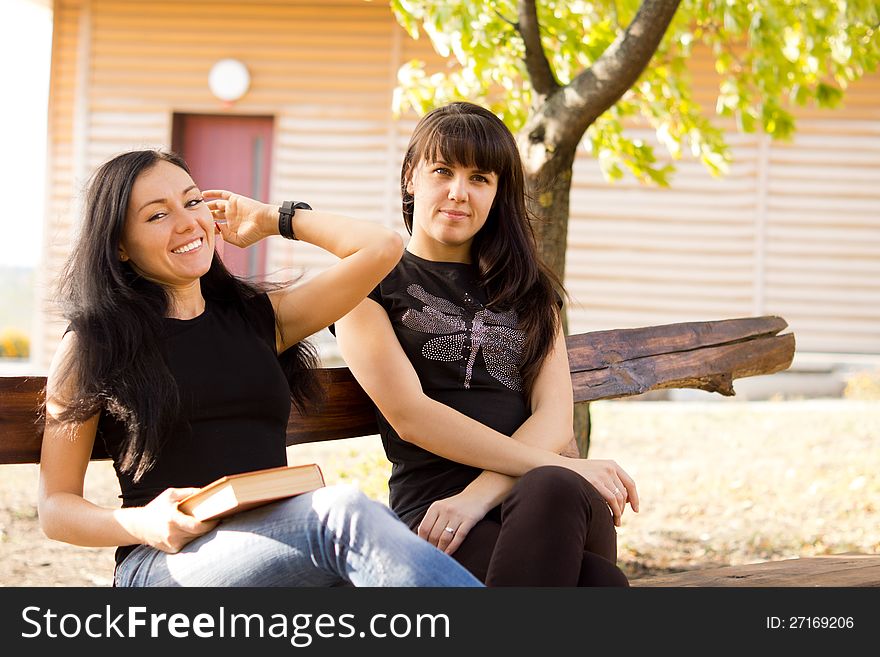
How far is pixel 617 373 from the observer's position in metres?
3.73

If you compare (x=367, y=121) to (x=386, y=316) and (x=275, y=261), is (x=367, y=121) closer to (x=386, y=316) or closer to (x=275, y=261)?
(x=275, y=261)

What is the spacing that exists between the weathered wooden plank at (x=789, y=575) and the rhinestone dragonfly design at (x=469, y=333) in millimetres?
714

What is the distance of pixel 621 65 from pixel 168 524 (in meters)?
2.64

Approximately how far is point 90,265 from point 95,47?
8.28 metres

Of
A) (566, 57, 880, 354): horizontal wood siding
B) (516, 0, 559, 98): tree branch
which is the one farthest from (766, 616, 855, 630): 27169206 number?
(566, 57, 880, 354): horizontal wood siding

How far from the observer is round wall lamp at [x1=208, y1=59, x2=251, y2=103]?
977 centimetres

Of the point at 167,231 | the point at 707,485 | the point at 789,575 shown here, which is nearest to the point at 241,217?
the point at 167,231

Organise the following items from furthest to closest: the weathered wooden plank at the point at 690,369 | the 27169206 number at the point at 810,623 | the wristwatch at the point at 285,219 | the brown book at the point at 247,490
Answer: the weathered wooden plank at the point at 690,369 → the wristwatch at the point at 285,219 → the 27169206 number at the point at 810,623 → the brown book at the point at 247,490

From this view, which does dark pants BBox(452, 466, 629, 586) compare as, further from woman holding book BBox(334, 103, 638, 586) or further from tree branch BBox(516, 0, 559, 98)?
tree branch BBox(516, 0, 559, 98)

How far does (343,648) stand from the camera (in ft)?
6.87

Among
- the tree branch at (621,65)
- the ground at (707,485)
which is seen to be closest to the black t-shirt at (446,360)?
the tree branch at (621,65)

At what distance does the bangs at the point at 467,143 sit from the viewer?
2.82m

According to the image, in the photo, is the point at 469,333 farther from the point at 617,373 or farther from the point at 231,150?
the point at 231,150

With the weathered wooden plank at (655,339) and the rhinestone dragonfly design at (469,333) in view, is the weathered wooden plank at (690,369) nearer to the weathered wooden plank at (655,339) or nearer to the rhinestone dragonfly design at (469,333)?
the weathered wooden plank at (655,339)
